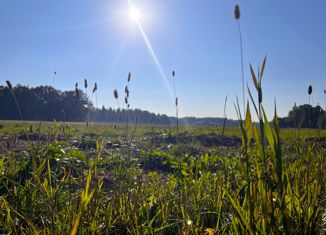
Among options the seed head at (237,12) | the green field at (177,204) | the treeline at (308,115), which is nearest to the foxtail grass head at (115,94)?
the green field at (177,204)

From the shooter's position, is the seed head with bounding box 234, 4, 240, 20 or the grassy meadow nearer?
the grassy meadow

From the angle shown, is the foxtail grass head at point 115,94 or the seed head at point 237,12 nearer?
the seed head at point 237,12

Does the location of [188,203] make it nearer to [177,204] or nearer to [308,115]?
[177,204]

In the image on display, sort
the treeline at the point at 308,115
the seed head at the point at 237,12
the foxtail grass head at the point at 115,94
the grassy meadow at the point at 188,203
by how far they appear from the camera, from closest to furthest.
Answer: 1. the grassy meadow at the point at 188,203
2. the seed head at the point at 237,12
3. the foxtail grass head at the point at 115,94
4. the treeline at the point at 308,115

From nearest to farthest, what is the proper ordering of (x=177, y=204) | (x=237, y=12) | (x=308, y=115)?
(x=237, y=12) → (x=177, y=204) → (x=308, y=115)

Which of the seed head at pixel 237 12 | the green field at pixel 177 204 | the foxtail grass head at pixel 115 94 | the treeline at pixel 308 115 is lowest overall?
the green field at pixel 177 204

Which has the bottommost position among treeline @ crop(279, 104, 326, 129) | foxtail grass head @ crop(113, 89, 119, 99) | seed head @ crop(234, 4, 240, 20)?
treeline @ crop(279, 104, 326, 129)

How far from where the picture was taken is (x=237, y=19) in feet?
5.32

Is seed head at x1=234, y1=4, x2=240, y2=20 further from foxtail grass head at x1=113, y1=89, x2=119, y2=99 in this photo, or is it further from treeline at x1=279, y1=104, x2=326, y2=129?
treeline at x1=279, y1=104, x2=326, y2=129

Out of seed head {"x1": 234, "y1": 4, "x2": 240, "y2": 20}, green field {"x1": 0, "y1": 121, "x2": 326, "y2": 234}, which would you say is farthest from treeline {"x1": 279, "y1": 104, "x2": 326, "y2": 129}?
seed head {"x1": 234, "y1": 4, "x2": 240, "y2": 20}

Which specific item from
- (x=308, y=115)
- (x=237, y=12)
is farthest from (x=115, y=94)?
(x=308, y=115)

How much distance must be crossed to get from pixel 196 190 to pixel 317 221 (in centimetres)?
131

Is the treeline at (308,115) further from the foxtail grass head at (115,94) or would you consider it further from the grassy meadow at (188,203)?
the foxtail grass head at (115,94)

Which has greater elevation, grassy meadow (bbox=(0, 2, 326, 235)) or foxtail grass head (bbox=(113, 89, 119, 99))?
foxtail grass head (bbox=(113, 89, 119, 99))
